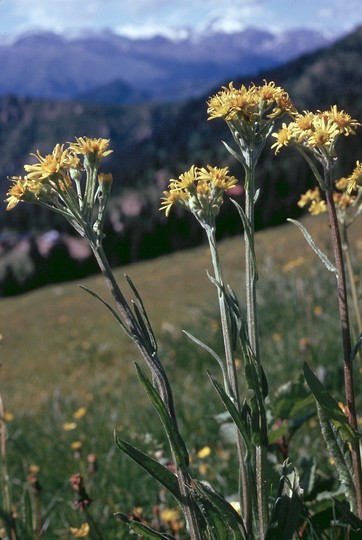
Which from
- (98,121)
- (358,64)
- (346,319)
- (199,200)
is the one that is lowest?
(346,319)

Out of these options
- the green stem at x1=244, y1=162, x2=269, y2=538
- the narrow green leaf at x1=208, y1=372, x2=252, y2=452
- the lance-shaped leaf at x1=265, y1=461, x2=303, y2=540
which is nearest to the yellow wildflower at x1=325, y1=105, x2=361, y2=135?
the green stem at x1=244, y1=162, x2=269, y2=538

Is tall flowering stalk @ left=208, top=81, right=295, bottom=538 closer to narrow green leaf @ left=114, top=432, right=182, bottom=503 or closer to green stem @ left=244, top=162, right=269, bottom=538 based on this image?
green stem @ left=244, top=162, right=269, bottom=538

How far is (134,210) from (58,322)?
5.45m

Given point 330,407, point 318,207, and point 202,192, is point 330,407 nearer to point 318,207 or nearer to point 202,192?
point 202,192

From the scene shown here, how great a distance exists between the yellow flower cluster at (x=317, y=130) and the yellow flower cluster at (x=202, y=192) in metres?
0.12

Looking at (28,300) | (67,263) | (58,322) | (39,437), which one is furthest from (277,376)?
(67,263)

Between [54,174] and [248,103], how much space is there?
375mm

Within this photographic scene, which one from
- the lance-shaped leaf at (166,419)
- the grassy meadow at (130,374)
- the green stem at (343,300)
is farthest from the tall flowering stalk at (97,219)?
the grassy meadow at (130,374)

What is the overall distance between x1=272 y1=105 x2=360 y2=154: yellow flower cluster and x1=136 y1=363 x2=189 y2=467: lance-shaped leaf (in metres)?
0.50

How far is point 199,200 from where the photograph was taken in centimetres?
129

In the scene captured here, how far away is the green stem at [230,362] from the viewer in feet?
3.95

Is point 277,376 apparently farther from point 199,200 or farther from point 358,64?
point 358,64

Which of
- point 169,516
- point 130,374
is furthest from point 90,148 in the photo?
point 130,374

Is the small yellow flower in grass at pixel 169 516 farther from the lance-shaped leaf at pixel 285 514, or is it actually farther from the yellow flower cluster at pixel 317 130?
the yellow flower cluster at pixel 317 130
